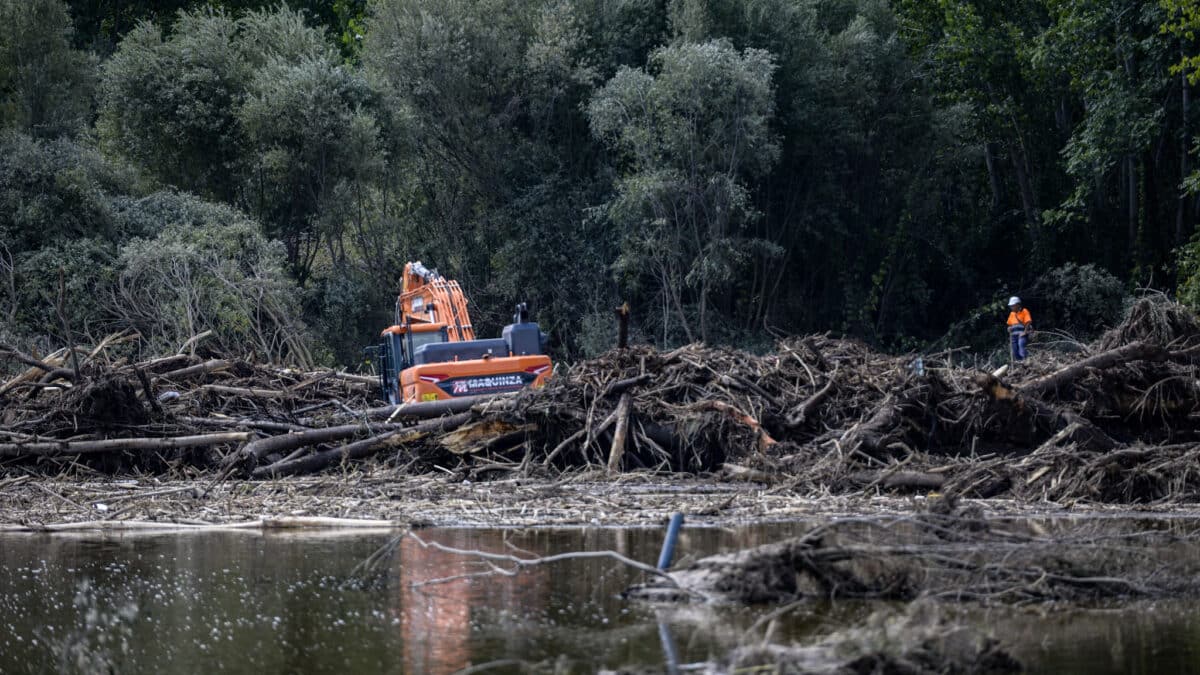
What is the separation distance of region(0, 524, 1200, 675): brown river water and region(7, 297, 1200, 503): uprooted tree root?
12.5 ft

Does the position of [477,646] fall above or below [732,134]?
below

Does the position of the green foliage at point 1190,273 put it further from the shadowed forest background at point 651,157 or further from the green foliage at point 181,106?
the green foliage at point 181,106

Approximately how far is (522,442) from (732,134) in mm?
20999

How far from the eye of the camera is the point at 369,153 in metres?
35.3

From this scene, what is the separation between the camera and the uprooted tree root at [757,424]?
1148 cm

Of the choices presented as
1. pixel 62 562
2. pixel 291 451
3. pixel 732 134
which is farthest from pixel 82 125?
pixel 62 562

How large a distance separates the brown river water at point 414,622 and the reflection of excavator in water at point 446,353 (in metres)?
7.04

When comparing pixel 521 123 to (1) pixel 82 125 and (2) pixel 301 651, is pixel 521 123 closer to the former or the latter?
(1) pixel 82 125

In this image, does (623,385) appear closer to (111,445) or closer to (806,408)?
(806,408)

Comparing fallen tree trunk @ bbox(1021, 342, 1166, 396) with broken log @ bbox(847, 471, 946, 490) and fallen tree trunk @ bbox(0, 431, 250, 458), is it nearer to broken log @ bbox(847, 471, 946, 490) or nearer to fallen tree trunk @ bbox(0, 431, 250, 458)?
broken log @ bbox(847, 471, 946, 490)

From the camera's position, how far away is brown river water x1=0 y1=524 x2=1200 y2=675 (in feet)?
18.2

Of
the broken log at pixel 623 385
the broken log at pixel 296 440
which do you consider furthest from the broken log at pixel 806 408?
the broken log at pixel 296 440

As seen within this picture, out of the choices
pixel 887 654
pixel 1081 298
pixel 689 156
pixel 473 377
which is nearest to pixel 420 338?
pixel 473 377

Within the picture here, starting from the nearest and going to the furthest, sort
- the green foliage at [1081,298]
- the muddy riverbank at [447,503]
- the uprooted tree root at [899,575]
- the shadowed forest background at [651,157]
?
the uprooted tree root at [899,575] < the muddy riverbank at [447,503] < the shadowed forest background at [651,157] < the green foliage at [1081,298]
